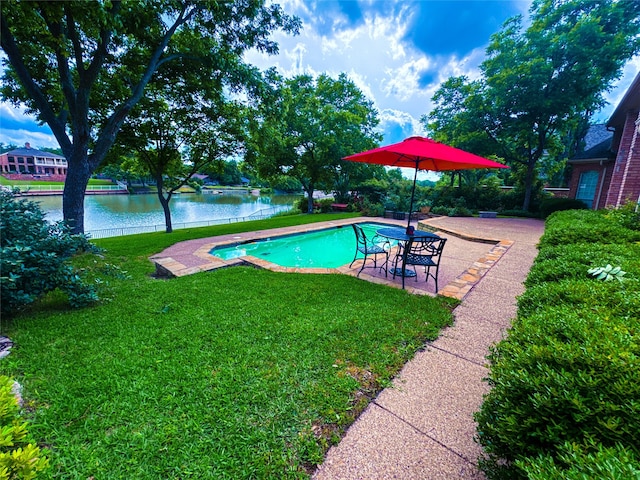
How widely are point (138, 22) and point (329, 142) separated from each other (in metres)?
11.0

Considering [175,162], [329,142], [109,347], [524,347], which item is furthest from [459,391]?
[329,142]

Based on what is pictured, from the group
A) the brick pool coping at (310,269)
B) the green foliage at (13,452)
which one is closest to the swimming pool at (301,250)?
the brick pool coping at (310,269)

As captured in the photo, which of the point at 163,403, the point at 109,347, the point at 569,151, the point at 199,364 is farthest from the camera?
the point at 569,151

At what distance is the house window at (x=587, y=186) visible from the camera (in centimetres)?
1328

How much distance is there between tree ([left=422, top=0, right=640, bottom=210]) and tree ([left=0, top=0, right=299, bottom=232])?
11.2 m

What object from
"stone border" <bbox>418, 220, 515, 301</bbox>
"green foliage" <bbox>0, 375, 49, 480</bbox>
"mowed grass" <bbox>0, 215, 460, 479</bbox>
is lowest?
"mowed grass" <bbox>0, 215, 460, 479</bbox>

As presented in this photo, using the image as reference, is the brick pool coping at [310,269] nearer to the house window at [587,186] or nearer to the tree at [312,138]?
the tree at [312,138]

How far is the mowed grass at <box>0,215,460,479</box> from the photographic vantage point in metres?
1.53

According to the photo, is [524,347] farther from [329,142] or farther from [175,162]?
[329,142]

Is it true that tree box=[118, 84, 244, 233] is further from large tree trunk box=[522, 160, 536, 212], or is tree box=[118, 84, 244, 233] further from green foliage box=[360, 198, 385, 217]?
large tree trunk box=[522, 160, 536, 212]

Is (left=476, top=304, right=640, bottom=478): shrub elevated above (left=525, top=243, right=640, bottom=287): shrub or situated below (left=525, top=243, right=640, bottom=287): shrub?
below

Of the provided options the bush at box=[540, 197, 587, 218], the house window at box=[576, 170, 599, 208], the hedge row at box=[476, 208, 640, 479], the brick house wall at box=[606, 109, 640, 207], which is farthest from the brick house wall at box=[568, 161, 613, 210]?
the hedge row at box=[476, 208, 640, 479]

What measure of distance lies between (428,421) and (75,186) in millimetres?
7634

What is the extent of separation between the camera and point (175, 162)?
1055cm
